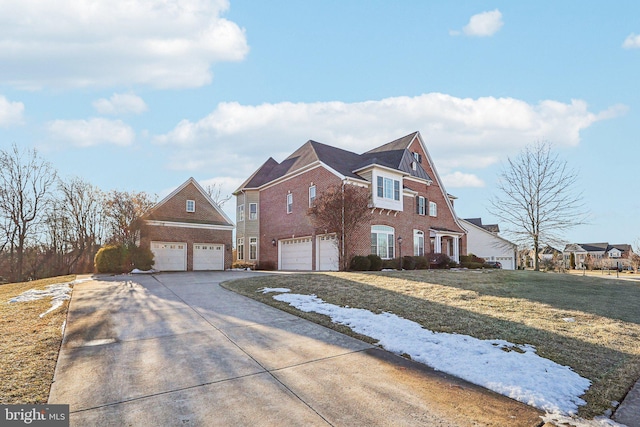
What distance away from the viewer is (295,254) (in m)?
25.0

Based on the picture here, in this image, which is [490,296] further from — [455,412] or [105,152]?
[105,152]

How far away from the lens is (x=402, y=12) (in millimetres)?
11695

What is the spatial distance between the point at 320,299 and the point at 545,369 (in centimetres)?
568

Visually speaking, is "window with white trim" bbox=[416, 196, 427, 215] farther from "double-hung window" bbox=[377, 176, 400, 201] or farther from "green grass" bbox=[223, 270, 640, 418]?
"green grass" bbox=[223, 270, 640, 418]

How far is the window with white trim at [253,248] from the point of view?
2976 centimetres

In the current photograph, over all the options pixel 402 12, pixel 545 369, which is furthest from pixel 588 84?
pixel 545 369

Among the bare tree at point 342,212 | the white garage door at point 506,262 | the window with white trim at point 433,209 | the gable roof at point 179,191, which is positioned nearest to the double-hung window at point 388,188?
the bare tree at point 342,212

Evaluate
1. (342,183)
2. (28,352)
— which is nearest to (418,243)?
(342,183)

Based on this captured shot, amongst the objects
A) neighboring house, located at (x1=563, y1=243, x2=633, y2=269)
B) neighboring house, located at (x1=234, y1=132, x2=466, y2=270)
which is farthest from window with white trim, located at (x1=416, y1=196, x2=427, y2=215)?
neighboring house, located at (x1=563, y1=243, x2=633, y2=269)

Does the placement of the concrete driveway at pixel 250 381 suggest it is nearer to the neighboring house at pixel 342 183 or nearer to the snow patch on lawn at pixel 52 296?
the snow patch on lawn at pixel 52 296

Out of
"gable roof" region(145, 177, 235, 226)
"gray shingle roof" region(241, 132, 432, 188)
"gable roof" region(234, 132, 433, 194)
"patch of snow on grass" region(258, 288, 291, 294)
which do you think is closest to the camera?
"patch of snow on grass" region(258, 288, 291, 294)

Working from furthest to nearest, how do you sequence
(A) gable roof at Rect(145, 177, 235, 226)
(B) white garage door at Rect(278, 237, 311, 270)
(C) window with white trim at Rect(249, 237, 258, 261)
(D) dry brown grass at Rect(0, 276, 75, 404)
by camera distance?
(C) window with white trim at Rect(249, 237, 258, 261), (B) white garage door at Rect(278, 237, 311, 270), (A) gable roof at Rect(145, 177, 235, 226), (D) dry brown grass at Rect(0, 276, 75, 404)

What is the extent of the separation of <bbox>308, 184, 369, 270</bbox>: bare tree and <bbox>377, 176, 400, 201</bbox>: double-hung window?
304 centimetres

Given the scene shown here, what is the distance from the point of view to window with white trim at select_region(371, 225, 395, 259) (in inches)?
869
